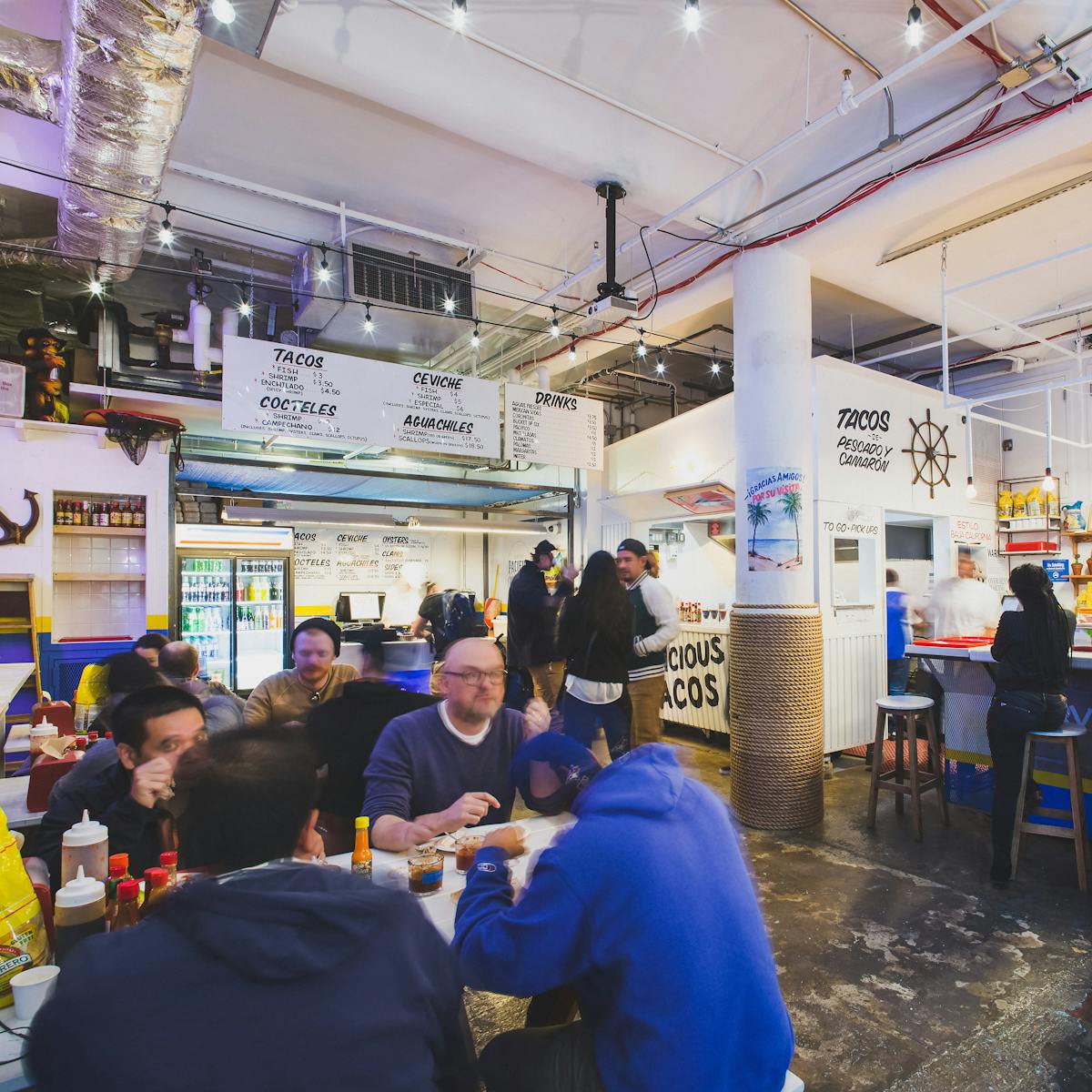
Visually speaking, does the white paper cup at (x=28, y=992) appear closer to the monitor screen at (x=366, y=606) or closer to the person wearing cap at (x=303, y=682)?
the person wearing cap at (x=303, y=682)

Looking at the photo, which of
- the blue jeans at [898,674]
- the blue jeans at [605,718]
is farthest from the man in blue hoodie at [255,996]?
the blue jeans at [898,674]

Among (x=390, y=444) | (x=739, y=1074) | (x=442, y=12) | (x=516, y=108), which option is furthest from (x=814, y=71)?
(x=739, y=1074)

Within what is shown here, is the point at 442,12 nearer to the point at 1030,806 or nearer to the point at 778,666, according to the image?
the point at 778,666

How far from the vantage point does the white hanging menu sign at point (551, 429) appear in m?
6.46

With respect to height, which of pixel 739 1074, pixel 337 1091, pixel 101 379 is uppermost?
pixel 101 379

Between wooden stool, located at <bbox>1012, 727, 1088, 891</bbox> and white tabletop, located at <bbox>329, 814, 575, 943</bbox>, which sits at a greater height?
white tabletop, located at <bbox>329, 814, 575, 943</bbox>

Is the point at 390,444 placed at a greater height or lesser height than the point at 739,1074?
greater

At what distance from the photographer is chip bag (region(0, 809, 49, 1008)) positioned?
1.46m

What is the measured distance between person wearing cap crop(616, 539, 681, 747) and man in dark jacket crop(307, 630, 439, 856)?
2147 millimetres

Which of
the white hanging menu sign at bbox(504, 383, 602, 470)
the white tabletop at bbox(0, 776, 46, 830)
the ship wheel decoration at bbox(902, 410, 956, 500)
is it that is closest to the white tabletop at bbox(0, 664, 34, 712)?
the white tabletop at bbox(0, 776, 46, 830)

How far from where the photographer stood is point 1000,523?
8.48 meters

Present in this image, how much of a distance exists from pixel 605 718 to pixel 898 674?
12.8ft

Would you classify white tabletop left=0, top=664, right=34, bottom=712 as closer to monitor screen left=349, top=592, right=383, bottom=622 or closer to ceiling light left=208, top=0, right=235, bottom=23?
ceiling light left=208, top=0, right=235, bottom=23

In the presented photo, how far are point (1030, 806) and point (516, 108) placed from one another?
5173mm
